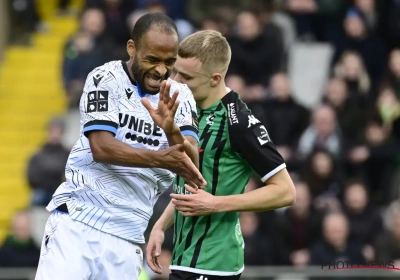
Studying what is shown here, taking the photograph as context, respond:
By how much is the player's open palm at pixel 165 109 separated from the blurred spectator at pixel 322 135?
6.19m

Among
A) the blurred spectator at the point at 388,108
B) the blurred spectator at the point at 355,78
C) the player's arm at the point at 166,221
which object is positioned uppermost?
the player's arm at the point at 166,221

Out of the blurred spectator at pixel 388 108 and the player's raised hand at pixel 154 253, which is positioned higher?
the player's raised hand at pixel 154 253

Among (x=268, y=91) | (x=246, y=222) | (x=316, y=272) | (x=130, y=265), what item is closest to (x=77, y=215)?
(x=130, y=265)

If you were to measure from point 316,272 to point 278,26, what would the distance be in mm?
4311

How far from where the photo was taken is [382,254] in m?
10.1

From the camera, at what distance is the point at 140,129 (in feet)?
18.0

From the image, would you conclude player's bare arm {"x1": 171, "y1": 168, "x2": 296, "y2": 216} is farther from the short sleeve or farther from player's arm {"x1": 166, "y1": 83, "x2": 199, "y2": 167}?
the short sleeve

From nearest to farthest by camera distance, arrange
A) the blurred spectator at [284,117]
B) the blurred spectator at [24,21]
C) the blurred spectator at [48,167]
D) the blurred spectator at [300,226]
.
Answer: the blurred spectator at [300,226] → the blurred spectator at [284,117] → the blurred spectator at [48,167] → the blurred spectator at [24,21]

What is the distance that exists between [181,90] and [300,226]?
17.4 feet

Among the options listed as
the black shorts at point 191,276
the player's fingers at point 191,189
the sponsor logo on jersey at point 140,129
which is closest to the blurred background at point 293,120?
the black shorts at point 191,276

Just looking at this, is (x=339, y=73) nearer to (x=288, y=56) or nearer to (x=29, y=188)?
(x=288, y=56)

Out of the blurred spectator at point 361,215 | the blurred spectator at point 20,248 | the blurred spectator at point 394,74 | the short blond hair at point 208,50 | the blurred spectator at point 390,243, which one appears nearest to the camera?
the short blond hair at point 208,50

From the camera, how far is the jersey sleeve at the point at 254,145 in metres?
5.69

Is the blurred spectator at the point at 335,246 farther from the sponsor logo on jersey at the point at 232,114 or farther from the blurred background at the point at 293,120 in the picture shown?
the sponsor logo on jersey at the point at 232,114
